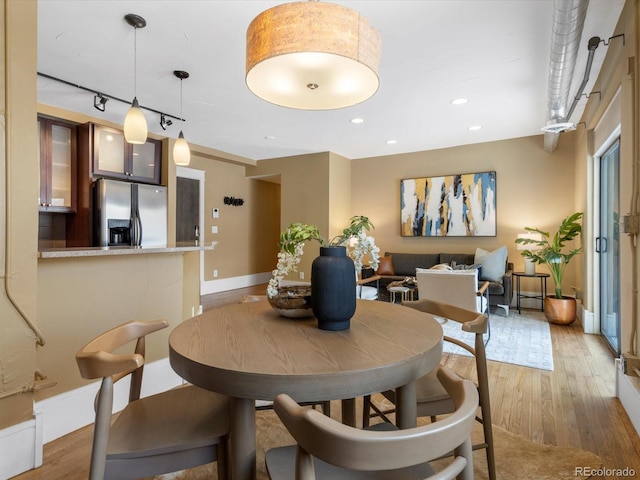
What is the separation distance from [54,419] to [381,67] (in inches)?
134

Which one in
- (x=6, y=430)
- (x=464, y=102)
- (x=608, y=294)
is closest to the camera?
(x=6, y=430)

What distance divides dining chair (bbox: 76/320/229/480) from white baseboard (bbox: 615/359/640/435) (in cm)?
230

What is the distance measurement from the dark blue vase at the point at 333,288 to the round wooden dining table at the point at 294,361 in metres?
0.06

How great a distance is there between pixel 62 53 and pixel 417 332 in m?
3.49

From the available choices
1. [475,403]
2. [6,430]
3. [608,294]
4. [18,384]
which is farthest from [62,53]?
[608,294]

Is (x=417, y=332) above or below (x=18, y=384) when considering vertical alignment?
above

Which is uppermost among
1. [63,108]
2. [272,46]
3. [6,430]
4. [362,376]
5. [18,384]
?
[63,108]

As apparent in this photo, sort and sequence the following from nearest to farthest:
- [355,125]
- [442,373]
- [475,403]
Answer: [475,403] < [442,373] < [355,125]

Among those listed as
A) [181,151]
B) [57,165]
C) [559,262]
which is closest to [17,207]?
[181,151]

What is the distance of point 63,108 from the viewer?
4.08m

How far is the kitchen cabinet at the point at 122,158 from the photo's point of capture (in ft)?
14.0

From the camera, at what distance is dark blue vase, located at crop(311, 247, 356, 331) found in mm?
1198

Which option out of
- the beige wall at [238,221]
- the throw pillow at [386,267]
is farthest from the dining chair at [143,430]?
the beige wall at [238,221]

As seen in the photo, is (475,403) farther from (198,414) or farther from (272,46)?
(272,46)
